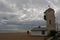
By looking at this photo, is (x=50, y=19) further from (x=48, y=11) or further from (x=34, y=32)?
(x=34, y=32)

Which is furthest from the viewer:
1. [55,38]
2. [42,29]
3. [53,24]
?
[42,29]

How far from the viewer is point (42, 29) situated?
4875 cm

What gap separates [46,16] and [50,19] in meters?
1.16

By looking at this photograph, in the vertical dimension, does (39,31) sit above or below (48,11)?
below

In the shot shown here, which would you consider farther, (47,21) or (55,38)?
(47,21)

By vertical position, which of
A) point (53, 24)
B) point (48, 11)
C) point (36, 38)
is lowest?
point (36, 38)

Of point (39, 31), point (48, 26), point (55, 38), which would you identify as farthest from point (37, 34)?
point (55, 38)

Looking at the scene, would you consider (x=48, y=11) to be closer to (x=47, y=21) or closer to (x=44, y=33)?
(x=47, y=21)

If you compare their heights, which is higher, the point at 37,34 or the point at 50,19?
the point at 50,19

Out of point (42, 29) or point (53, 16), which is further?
point (42, 29)

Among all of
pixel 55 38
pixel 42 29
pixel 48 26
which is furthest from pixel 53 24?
pixel 55 38

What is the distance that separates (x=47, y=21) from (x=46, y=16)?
1144mm

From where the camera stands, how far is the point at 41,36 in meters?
47.4

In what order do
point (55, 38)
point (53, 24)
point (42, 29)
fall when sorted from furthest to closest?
point (42, 29) → point (53, 24) → point (55, 38)
